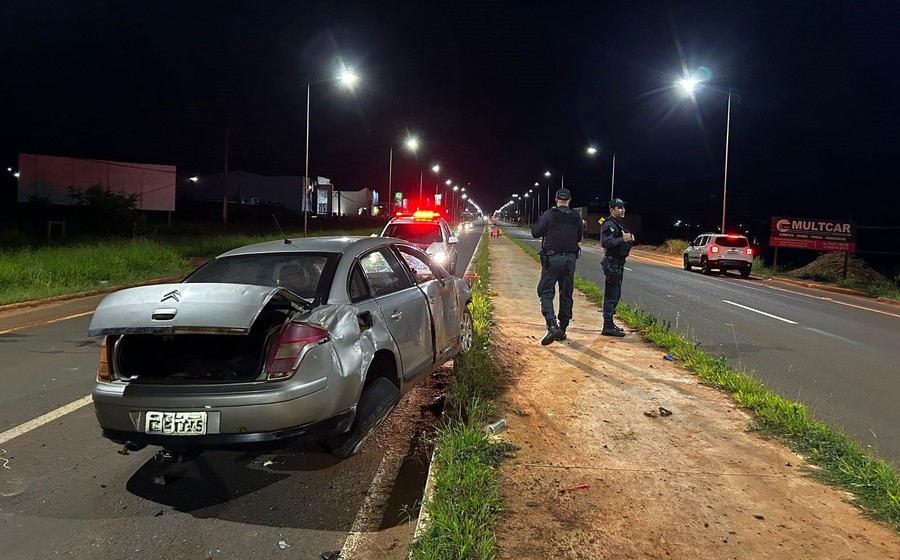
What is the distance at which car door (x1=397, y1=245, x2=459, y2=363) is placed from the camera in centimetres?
560

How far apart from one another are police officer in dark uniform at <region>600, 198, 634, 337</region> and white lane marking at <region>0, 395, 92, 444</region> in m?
6.31

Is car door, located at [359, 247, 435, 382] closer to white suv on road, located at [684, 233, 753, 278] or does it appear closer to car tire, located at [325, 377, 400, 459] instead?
car tire, located at [325, 377, 400, 459]

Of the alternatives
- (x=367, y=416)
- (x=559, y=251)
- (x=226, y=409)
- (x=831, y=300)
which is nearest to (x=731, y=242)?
(x=831, y=300)

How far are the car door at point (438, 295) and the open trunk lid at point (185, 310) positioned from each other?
1993 millimetres

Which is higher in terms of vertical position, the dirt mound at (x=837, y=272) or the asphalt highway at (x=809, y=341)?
the dirt mound at (x=837, y=272)

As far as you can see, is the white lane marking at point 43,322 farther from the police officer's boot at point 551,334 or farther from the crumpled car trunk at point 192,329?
the police officer's boot at point 551,334

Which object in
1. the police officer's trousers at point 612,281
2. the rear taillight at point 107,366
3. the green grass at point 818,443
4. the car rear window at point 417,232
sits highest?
the car rear window at point 417,232

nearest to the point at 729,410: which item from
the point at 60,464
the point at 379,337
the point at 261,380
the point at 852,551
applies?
the point at 852,551

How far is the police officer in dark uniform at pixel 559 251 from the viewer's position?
773cm

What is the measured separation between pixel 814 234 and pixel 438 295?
24.2m

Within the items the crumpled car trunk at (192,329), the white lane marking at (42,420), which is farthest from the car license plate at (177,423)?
the white lane marking at (42,420)

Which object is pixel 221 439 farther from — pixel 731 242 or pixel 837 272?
pixel 837 272

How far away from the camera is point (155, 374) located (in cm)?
396

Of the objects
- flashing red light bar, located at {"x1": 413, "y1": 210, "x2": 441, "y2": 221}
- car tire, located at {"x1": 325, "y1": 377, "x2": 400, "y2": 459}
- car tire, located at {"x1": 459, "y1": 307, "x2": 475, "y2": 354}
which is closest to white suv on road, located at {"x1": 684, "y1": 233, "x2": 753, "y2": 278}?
flashing red light bar, located at {"x1": 413, "y1": 210, "x2": 441, "y2": 221}
